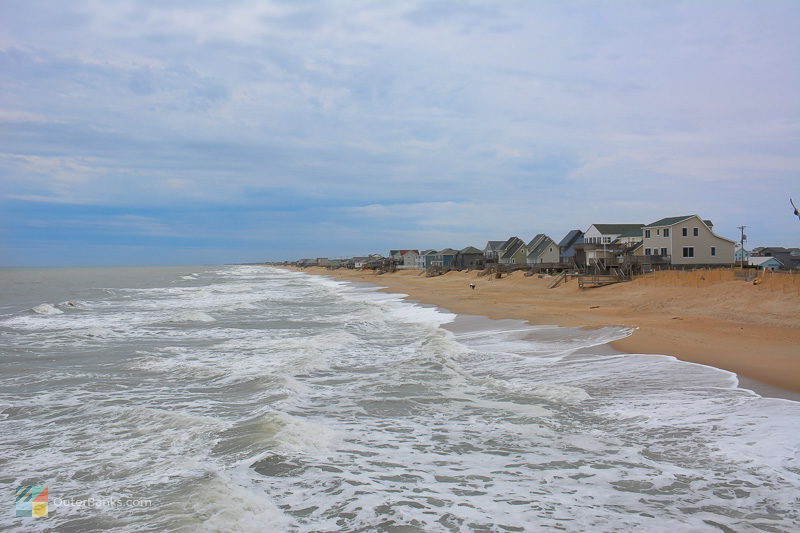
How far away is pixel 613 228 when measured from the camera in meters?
67.6

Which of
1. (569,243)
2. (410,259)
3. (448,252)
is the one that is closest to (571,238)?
(569,243)

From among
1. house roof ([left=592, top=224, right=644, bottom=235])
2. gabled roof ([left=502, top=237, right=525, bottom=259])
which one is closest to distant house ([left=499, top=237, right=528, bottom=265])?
gabled roof ([left=502, top=237, right=525, bottom=259])

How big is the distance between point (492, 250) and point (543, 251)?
1002 inches

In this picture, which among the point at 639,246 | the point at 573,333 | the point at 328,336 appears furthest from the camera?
the point at 639,246

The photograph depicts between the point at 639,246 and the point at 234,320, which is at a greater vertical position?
the point at 639,246

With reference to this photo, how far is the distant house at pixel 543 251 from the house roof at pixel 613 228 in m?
11.5

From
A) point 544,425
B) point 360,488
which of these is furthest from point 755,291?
point 360,488

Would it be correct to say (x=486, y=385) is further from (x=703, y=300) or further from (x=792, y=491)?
(x=703, y=300)

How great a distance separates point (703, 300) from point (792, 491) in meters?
21.5

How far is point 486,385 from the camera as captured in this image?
38.7ft

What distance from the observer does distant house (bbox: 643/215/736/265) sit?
50.1 meters

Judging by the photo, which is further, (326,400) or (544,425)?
(326,400)

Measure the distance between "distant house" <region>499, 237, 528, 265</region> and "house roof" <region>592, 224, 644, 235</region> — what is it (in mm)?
21725

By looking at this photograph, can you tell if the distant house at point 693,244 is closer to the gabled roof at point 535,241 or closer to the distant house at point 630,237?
the distant house at point 630,237
